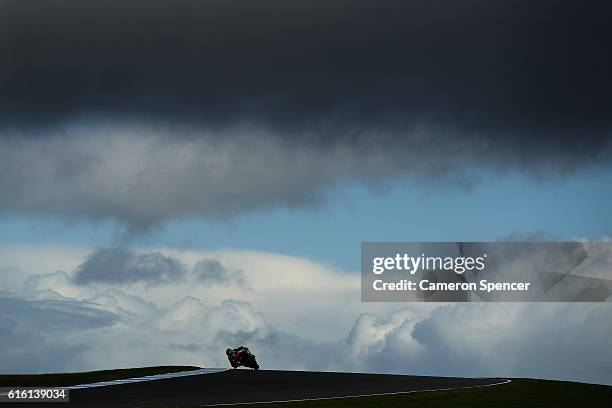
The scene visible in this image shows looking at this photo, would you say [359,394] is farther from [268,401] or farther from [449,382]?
[449,382]

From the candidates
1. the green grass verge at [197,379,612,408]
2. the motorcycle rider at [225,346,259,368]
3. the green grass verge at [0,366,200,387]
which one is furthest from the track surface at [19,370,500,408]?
the green grass verge at [0,366,200,387]

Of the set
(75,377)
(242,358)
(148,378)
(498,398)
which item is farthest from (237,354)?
(498,398)

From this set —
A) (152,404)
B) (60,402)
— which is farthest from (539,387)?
(60,402)

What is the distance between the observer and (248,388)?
4128cm

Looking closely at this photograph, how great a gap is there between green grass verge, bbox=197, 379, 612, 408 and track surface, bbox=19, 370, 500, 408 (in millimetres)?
2074

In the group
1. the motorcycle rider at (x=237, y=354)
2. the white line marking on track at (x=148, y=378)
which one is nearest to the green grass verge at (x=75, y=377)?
the white line marking on track at (x=148, y=378)

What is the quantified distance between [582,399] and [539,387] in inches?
127

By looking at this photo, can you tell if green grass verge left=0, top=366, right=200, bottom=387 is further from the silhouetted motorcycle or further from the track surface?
the track surface

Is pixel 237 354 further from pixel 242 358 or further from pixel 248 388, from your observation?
pixel 248 388

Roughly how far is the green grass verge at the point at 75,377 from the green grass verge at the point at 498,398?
15.2 meters

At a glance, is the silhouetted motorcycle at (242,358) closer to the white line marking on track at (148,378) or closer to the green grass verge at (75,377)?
the white line marking on track at (148,378)

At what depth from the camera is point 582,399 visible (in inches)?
1506

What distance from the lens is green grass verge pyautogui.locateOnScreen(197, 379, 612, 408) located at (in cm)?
3522

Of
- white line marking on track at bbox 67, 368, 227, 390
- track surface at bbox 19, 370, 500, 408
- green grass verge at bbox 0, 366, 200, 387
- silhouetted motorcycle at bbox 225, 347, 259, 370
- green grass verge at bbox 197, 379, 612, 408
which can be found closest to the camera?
green grass verge at bbox 197, 379, 612, 408
